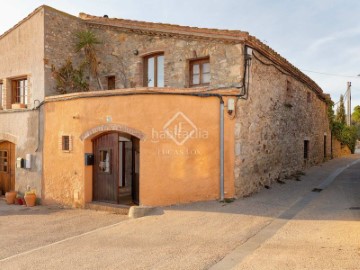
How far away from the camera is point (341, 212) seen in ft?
25.8

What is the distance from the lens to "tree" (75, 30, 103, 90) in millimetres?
12453

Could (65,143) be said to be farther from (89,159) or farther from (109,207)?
(109,207)

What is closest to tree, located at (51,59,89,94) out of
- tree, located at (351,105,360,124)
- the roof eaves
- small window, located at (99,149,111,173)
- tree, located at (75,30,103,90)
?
tree, located at (75,30,103,90)

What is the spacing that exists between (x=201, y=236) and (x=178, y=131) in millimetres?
3510

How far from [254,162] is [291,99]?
5.15 meters

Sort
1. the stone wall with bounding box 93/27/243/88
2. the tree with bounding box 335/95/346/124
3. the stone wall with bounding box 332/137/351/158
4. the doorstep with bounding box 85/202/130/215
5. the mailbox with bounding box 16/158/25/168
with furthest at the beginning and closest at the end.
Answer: the tree with bounding box 335/95/346/124
the stone wall with bounding box 332/137/351/158
the mailbox with bounding box 16/158/25/168
the stone wall with bounding box 93/27/243/88
the doorstep with bounding box 85/202/130/215

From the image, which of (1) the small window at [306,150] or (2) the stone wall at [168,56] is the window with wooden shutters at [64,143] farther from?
(1) the small window at [306,150]

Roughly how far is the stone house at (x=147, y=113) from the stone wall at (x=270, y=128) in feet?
0.20

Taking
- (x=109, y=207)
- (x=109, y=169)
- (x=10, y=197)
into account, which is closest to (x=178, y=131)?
(x=109, y=169)

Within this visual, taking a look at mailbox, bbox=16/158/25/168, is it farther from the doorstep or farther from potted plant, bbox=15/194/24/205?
the doorstep

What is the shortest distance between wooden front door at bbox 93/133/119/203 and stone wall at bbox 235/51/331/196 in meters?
3.72

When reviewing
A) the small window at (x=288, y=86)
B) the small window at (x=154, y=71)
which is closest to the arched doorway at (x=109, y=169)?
the small window at (x=154, y=71)

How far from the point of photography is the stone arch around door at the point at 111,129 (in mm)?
9109

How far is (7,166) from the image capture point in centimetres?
1313
